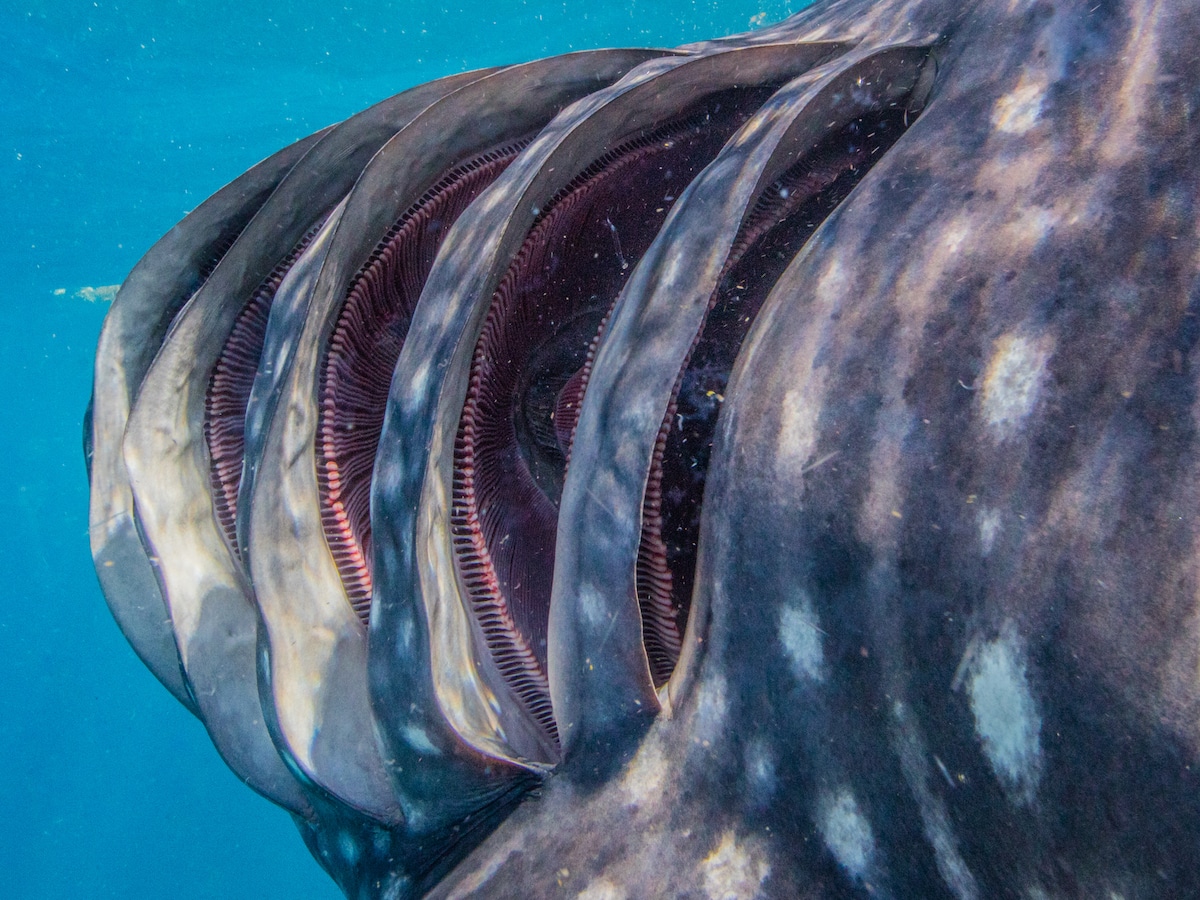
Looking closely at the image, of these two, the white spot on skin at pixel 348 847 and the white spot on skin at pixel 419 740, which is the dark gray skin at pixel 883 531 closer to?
the white spot on skin at pixel 419 740

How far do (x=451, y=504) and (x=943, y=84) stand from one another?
1502mm

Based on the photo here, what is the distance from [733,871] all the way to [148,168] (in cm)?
2188

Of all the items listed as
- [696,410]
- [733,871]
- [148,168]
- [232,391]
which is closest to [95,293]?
[148,168]

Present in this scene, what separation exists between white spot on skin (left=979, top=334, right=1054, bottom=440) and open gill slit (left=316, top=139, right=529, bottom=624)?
5.57ft

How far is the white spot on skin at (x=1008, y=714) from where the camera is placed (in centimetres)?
113

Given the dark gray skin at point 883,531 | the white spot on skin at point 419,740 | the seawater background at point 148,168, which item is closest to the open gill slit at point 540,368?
the dark gray skin at point 883,531

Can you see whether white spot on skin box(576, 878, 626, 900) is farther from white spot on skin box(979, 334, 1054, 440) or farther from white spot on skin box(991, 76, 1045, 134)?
white spot on skin box(991, 76, 1045, 134)

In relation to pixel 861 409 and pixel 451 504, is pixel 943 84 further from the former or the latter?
pixel 451 504

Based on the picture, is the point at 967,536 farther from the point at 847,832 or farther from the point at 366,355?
the point at 366,355

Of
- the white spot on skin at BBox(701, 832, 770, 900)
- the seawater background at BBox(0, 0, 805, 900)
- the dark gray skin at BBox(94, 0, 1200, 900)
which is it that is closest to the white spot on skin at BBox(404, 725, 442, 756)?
the dark gray skin at BBox(94, 0, 1200, 900)

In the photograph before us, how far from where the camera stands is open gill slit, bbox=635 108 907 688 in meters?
1.71

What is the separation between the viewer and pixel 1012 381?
119 centimetres

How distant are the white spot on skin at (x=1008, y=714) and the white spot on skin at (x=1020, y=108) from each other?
92 cm

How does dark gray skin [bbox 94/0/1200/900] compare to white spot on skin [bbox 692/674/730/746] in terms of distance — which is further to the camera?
white spot on skin [bbox 692/674/730/746]
